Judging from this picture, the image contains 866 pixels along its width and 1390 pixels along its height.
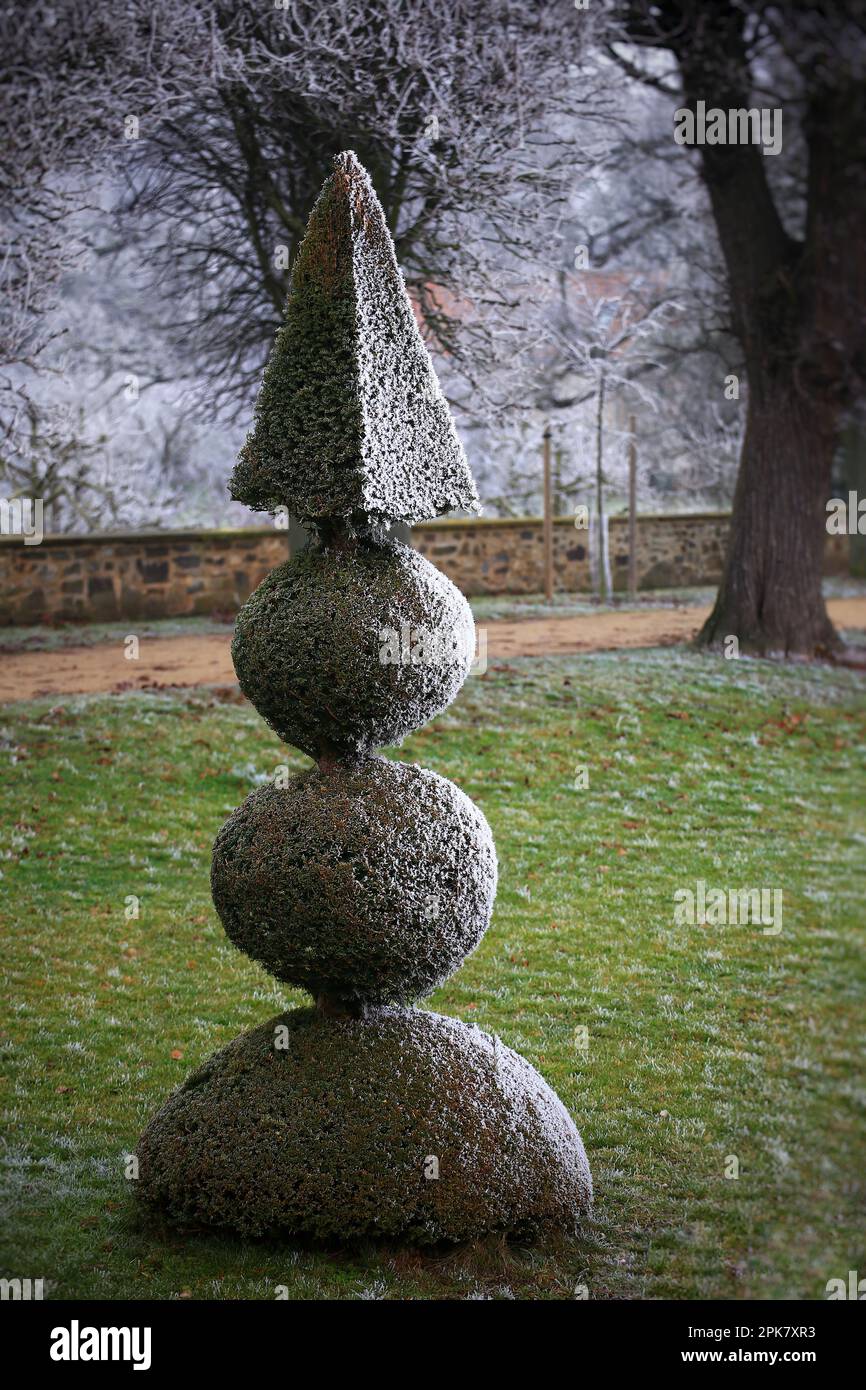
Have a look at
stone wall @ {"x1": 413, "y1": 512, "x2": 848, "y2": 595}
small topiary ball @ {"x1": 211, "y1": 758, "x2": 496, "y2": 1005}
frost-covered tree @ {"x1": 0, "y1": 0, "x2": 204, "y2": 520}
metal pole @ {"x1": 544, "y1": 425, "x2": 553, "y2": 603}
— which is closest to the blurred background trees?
frost-covered tree @ {"x1": 0, "y1": 0, "x2": 204, "y2": 520}

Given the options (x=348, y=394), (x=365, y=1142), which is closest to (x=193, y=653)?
(x=348, y=394)

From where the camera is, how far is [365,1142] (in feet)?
15.5

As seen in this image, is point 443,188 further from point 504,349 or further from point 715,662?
point 715,662

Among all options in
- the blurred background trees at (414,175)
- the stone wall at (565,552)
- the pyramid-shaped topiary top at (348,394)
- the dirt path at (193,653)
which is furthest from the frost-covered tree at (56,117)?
the pyramid-shaped topiary top at (348,394)

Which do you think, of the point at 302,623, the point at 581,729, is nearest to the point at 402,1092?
the point at 302,623

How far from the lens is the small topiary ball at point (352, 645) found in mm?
4746

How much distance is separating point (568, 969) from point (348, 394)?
4344mm

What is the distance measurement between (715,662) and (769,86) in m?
11.0

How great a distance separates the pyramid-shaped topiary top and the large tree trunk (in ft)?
29.2

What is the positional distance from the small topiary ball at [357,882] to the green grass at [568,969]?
97 cm

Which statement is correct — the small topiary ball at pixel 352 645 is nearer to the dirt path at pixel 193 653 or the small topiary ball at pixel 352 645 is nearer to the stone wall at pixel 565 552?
the dirt path at pixel 193 653

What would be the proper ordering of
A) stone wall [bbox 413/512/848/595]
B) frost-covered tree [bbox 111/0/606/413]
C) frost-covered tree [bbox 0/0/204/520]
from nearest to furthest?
frost-covered tree [bbox 0/0/204/520]
frost-covered tree [bbox 111/0/606/413]
stone wall [bbox 413/512/848/595]

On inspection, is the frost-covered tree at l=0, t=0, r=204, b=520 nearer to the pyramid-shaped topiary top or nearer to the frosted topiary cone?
the pyramid-shaped topiary top

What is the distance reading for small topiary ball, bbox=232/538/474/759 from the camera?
15.6 feet
